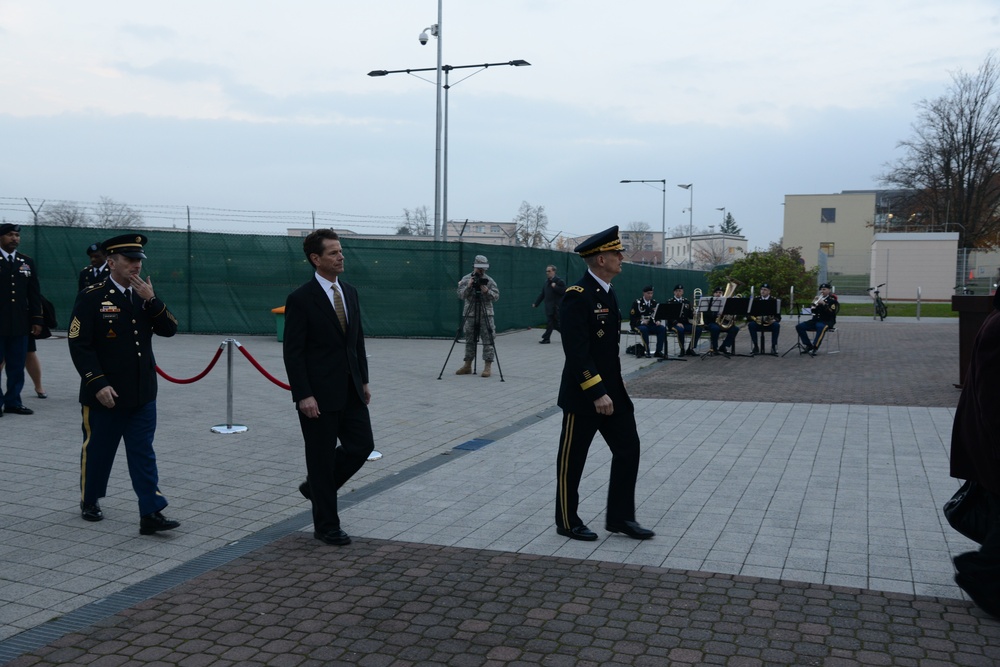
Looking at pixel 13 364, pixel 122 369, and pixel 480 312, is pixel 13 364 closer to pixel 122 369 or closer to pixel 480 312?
pixel 122 369

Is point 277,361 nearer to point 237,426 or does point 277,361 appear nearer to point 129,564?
point 237,426

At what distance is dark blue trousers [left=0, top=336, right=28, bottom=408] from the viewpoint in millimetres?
9781

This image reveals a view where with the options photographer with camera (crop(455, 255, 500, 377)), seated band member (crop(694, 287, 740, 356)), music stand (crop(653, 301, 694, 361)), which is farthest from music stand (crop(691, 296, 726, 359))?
photographer with camera (crop(455, 255, 500, 377))

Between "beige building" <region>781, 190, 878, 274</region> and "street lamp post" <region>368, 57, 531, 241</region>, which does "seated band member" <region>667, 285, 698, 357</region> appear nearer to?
"street lamp post" <region>368, 57, 531, 241</region>

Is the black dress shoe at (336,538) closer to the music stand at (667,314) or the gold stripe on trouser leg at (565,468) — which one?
the gold stripe on trouser leg at (565,468)

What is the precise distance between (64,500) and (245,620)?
2.74 m

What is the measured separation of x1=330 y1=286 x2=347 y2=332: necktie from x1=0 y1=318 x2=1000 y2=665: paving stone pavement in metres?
1.30

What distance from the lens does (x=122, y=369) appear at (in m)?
5.66

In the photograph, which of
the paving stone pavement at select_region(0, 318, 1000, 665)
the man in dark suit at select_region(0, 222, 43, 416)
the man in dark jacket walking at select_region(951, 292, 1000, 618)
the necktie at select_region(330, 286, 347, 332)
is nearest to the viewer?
the paving stone pavement at select_region(0, 318, 1000, 665)

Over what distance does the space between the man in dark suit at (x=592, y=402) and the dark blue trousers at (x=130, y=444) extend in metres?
2.46

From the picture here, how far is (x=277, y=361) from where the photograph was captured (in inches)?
619

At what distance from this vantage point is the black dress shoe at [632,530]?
5.70 metres

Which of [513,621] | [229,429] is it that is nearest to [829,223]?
[229,429]

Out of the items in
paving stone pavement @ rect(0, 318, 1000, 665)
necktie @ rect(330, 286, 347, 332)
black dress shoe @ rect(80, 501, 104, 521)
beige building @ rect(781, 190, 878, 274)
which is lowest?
paving stone pavement @ rect(0, 318, 1000, 665)
